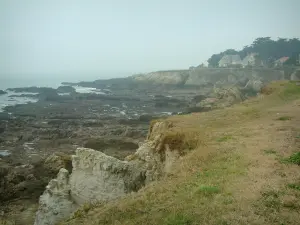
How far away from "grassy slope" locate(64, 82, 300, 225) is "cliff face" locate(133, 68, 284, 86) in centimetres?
6495

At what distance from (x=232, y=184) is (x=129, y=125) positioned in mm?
27853

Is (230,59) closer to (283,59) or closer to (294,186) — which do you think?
(283,59)

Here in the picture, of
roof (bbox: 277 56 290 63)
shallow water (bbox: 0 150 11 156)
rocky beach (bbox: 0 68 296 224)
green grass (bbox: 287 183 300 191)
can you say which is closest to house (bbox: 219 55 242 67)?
roof (bbox: 277 56 290 63)

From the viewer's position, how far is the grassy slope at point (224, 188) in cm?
621

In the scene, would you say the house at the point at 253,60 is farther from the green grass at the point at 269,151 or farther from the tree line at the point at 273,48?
the green grass at the point at 269,151

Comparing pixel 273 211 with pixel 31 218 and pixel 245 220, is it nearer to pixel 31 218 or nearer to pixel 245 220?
pixel 245 220

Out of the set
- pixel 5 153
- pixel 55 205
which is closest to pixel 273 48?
pixel 5 153

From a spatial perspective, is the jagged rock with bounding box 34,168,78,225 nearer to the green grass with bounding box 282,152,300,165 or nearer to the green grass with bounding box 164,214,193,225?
the green grass with bounding box 164,214,193,225

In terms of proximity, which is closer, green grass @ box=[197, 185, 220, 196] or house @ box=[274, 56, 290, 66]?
green grass @ box=[197, 185, 220, 196]

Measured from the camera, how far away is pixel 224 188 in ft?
24.4

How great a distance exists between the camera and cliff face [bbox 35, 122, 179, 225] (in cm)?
1162

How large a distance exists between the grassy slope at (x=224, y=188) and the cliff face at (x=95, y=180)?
165 centimetres

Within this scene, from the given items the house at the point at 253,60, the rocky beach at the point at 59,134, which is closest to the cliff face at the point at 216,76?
the house at the point at 253,60

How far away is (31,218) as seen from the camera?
14852 millimetres
